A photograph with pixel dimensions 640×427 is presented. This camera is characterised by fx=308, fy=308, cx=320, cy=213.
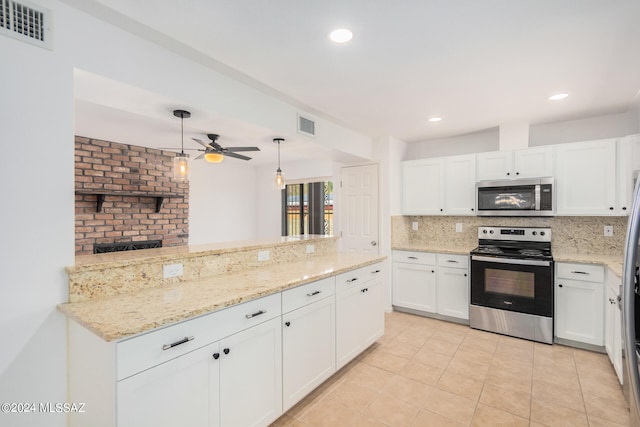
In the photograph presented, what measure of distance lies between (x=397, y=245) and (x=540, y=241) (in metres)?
1.64

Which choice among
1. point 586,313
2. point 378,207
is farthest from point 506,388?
point 378,207

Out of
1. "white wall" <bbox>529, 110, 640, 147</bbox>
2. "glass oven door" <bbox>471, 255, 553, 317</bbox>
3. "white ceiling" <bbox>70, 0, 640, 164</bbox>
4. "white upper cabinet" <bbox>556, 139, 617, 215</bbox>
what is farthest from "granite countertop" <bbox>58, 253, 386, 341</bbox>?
"white wall" <bbox>529, 110, 640, 147</bbox>

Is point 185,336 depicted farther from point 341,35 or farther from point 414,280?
point 414,280

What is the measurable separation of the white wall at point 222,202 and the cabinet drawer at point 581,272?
18.4ft

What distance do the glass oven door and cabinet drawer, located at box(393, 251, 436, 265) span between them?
0.52 meters

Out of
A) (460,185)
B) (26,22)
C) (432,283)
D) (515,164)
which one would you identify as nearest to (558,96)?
(515,164)

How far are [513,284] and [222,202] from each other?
17.5ft

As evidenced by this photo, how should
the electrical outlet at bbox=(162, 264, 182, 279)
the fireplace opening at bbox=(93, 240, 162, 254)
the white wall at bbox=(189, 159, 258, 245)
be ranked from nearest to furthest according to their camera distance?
the electrical outlet at bbox=(162, 264, 182, 279) → the fireplace opening at bbox=(93, 240, 162, 254) → the white wall at bbox=(189, 159, 258, 245)

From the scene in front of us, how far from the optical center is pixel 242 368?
1717 millimetres

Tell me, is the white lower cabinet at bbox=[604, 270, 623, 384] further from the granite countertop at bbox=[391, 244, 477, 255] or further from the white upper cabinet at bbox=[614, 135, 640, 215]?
the granite countertop at bbox=[391, 244, 477, 255]

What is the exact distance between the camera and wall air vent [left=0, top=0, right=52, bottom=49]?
140 cm

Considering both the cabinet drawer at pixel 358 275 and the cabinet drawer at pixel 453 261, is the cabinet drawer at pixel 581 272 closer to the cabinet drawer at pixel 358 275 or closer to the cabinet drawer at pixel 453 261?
the cabinet drawer at pixel 453 261

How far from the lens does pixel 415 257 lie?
13.3ft

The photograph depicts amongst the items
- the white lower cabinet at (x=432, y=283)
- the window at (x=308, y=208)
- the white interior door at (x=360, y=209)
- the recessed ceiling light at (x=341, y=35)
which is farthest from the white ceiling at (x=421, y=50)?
the window at (x=308, y=208)
